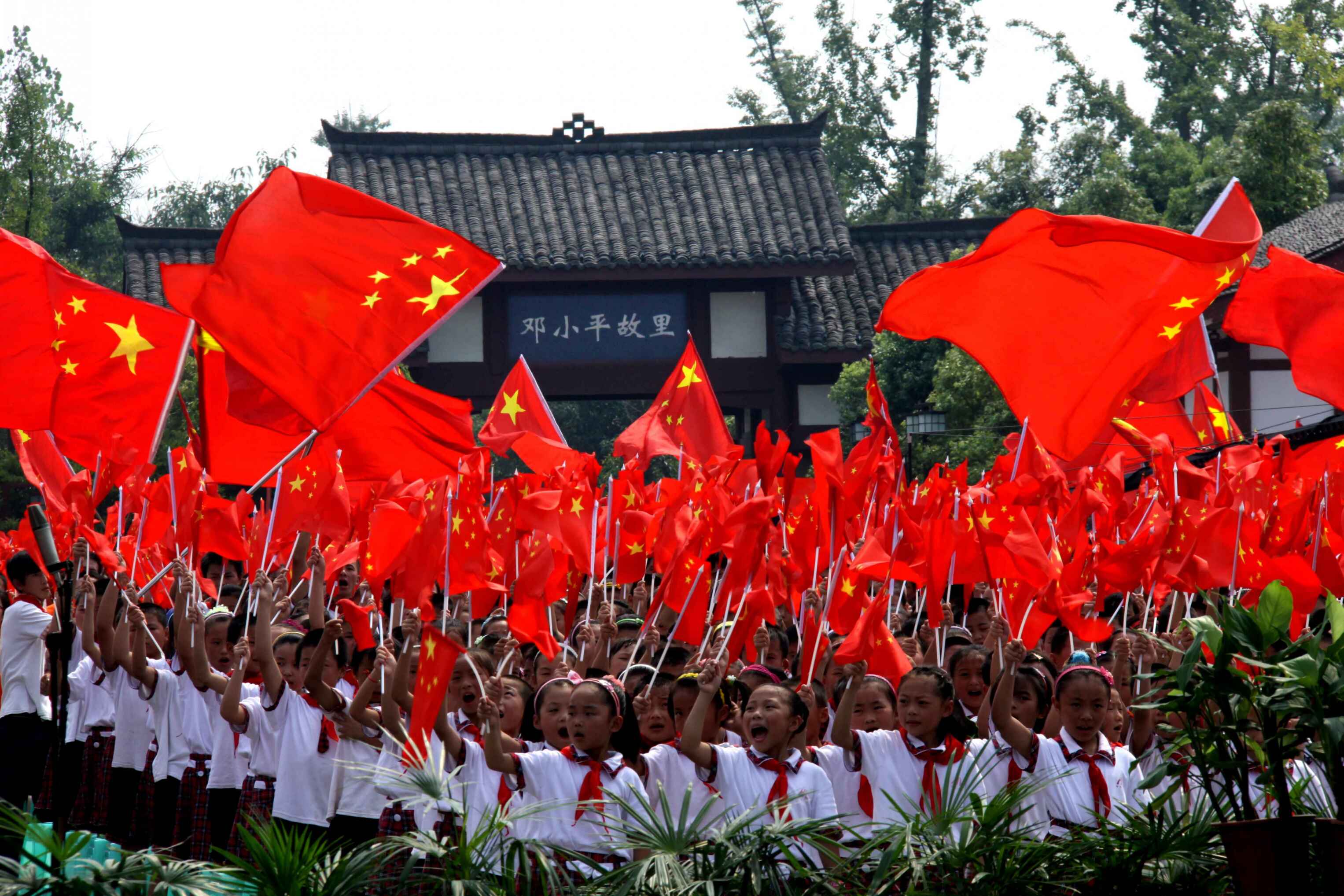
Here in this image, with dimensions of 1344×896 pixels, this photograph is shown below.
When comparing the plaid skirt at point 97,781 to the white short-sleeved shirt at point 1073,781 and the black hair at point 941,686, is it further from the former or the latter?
the white short-sleeved shirt at point 1073,781

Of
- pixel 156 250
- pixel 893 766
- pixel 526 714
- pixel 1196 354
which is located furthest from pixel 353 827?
pixel 156 250

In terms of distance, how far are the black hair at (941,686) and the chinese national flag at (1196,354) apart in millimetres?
3774

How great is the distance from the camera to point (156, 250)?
901 inches

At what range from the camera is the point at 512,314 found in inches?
807

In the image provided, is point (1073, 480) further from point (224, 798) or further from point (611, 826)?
point (611, 826)

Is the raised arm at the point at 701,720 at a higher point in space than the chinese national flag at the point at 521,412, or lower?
lower

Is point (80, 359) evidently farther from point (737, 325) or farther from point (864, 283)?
point (864, 283)

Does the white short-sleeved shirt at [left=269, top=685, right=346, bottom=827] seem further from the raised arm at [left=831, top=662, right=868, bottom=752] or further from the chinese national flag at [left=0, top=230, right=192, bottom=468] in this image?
the chinese national flag at [left=0, top=230, right=192, bottom=468]

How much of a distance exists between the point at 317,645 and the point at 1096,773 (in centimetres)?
325

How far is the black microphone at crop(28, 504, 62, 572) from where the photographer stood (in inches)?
216

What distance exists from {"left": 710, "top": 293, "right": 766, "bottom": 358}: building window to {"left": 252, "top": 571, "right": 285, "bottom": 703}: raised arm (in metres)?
13.9

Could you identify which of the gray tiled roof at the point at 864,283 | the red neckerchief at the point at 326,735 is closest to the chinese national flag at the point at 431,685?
the red neckerchief at the point at 326,735

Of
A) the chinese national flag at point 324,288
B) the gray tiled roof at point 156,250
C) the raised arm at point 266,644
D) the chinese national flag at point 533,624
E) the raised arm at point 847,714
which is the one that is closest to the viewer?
the raised arm at point 847,714

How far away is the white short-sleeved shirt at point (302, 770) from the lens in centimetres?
682
